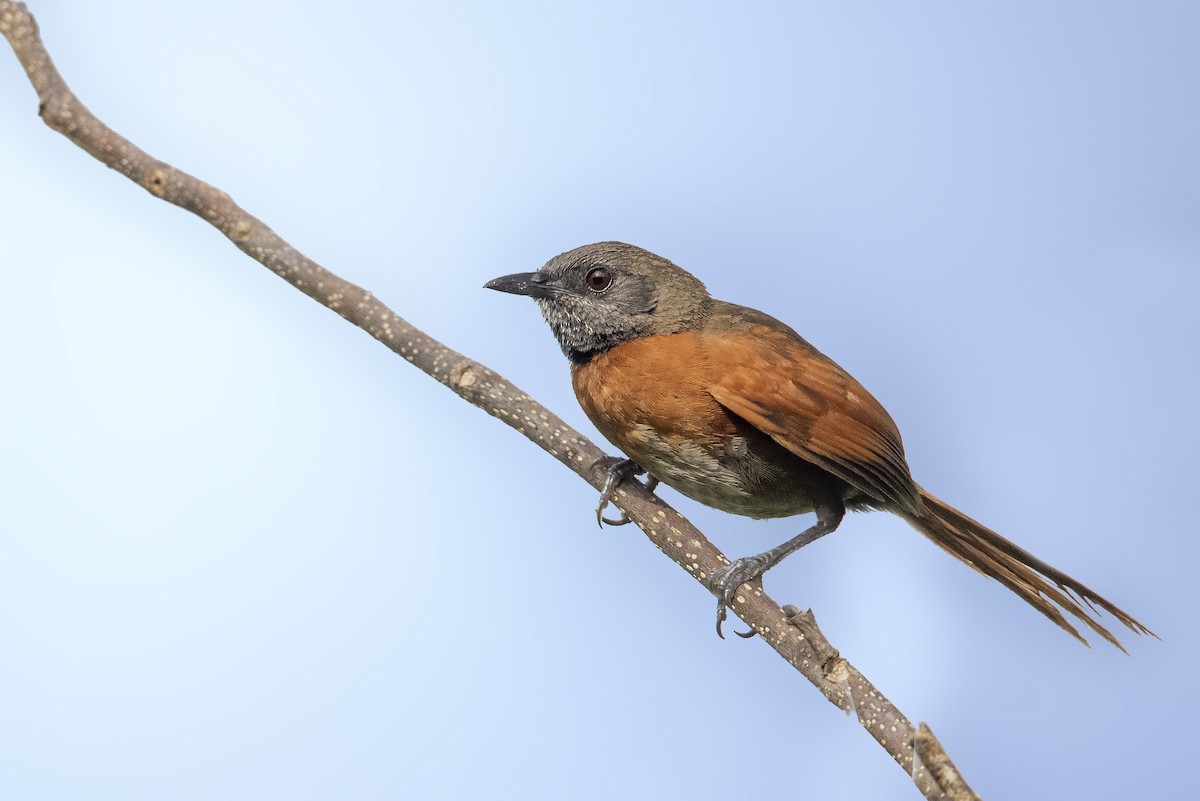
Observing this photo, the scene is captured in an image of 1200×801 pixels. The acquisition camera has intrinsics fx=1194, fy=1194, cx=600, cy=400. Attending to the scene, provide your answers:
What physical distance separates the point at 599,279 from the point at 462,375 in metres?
0.46

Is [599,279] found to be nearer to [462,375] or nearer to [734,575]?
[462,375]

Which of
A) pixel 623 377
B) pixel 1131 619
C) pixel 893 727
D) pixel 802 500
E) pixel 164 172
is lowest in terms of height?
pixel 893 727

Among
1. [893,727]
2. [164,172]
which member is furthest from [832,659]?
[164,172]

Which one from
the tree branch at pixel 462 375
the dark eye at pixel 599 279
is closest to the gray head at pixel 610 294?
the dark eye at pixel 599 279

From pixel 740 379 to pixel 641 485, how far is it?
43 centimetres

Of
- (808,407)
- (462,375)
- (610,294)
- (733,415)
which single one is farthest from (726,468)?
(462,375)

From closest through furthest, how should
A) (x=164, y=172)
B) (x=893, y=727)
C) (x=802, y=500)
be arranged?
1. (x=893, y=727)
2. (x=164, y=172)
3. (x=802, y=500)

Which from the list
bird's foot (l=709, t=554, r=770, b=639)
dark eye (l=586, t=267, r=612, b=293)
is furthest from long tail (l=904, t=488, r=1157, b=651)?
dark eye (l=586, t=267, r=612, b=293)

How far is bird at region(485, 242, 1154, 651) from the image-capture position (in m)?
2.84

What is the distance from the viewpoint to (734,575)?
111 inches

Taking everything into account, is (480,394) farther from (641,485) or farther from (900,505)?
(900,505)

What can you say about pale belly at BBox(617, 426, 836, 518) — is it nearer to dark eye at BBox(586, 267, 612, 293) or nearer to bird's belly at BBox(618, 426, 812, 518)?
bird's belly at BBox(618, 426, 812, 518)

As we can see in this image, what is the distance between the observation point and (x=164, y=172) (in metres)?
2.77

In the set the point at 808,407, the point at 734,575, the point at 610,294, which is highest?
the point at 610,294
